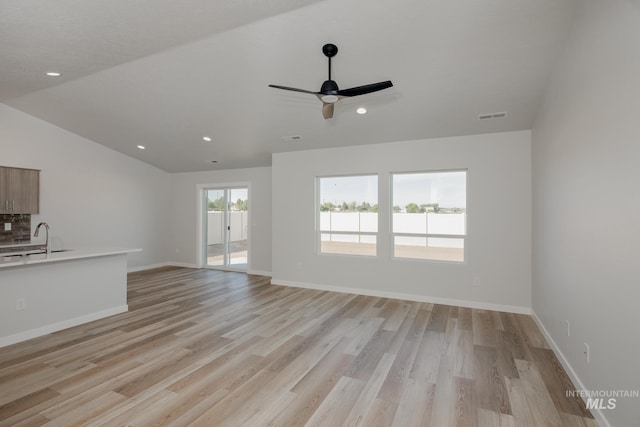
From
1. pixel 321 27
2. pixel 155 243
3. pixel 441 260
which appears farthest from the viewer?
pixel 155 243

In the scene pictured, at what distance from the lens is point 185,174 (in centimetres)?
822

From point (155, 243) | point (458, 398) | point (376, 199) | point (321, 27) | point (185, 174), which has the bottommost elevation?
point (458, 398)

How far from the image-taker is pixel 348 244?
5766mm

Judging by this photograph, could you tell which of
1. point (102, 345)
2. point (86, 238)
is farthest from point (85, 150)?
point (102, 345)

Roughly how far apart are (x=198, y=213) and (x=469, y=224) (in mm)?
6436

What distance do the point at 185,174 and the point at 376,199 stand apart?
18.0ft

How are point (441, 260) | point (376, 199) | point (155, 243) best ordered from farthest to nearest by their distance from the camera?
point (155, 243) → point (376, 199) → point (441, 260)

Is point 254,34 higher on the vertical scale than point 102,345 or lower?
higher

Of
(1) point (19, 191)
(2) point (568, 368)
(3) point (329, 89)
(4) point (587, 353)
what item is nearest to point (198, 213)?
(1) point (19, 191)

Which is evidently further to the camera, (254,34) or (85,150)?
(85,150)

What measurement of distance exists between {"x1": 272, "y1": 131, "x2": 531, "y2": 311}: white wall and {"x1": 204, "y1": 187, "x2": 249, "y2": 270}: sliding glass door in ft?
5.65

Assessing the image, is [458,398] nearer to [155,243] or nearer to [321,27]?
[321,27]

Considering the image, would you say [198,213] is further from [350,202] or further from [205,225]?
[350,202]

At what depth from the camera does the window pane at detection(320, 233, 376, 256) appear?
18.3ft
